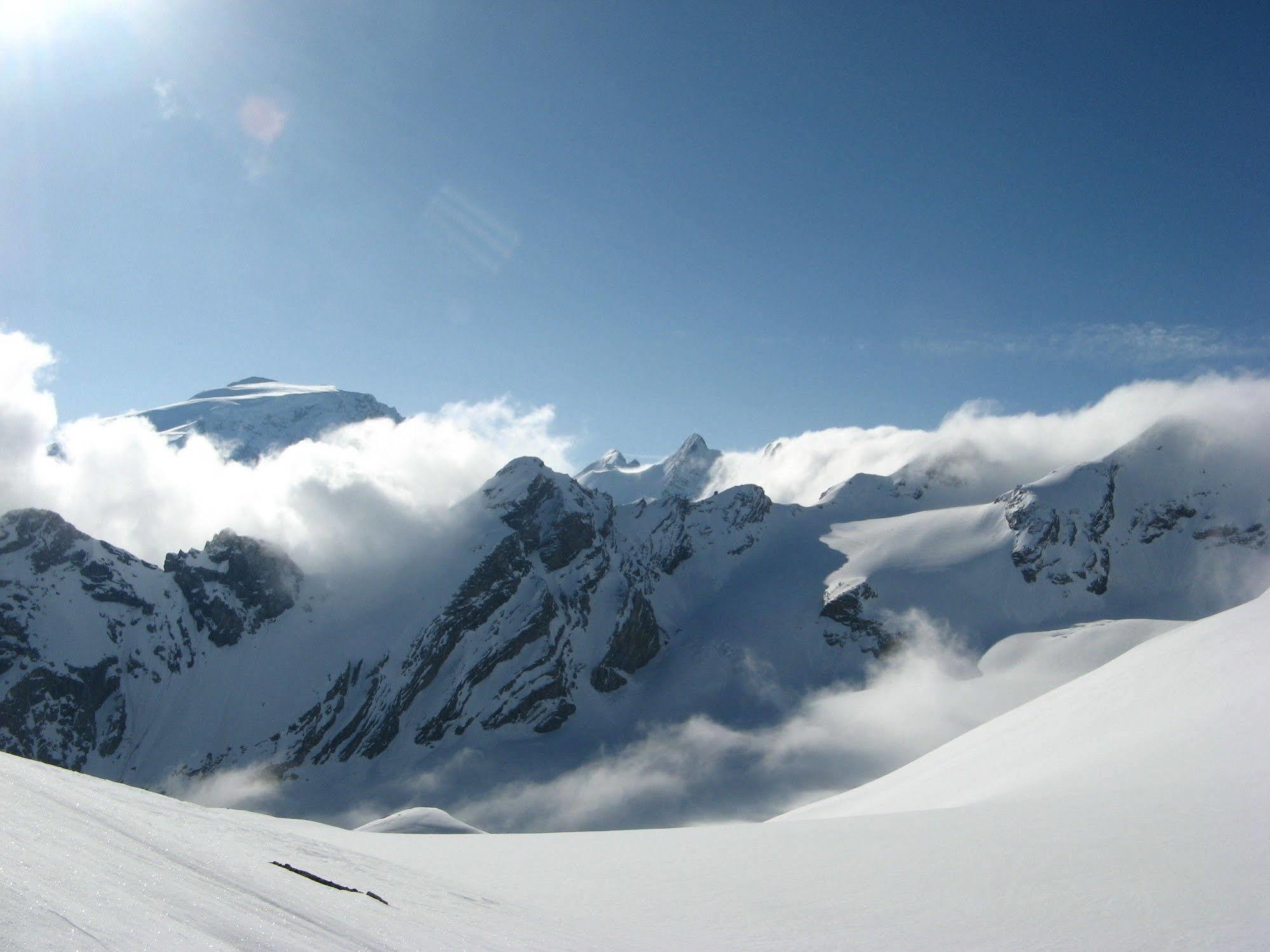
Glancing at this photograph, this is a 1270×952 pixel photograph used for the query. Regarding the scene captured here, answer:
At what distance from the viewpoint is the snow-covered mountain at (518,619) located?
12162 cm

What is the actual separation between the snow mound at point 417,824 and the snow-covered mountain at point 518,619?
221 feet

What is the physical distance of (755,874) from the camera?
1414 cm

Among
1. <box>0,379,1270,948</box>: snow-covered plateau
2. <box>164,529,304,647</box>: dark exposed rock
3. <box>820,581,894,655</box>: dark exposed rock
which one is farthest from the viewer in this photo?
<box>820,581,894,655</box>: dark exposed rock

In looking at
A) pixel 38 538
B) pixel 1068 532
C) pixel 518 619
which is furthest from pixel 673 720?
pixel 38 538

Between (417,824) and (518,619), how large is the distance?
286 ft

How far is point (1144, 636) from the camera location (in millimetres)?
122062

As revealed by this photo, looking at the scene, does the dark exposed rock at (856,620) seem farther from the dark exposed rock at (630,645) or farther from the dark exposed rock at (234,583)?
A: the dark exposed rock at (234,583)

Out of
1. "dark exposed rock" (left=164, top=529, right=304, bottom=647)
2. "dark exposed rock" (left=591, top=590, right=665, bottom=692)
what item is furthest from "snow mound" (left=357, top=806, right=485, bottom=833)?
"dark exposed rock" (left=164, top=529, right=304, bottom=647)

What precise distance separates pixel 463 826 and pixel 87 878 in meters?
48.7

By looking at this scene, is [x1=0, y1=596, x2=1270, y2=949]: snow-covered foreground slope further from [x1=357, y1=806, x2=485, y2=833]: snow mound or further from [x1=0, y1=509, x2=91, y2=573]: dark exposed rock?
[x1=0, y1=509, x2=91, y2=573]: dark exposed rock

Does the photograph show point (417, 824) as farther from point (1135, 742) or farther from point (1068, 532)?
point (1068, 532)

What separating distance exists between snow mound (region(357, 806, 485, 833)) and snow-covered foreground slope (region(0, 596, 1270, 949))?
28927 mm

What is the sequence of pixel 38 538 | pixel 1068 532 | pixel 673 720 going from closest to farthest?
pixel 673 720 → pixel 38 538 → pixel 1068 532

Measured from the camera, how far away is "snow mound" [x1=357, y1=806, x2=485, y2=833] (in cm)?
4719
